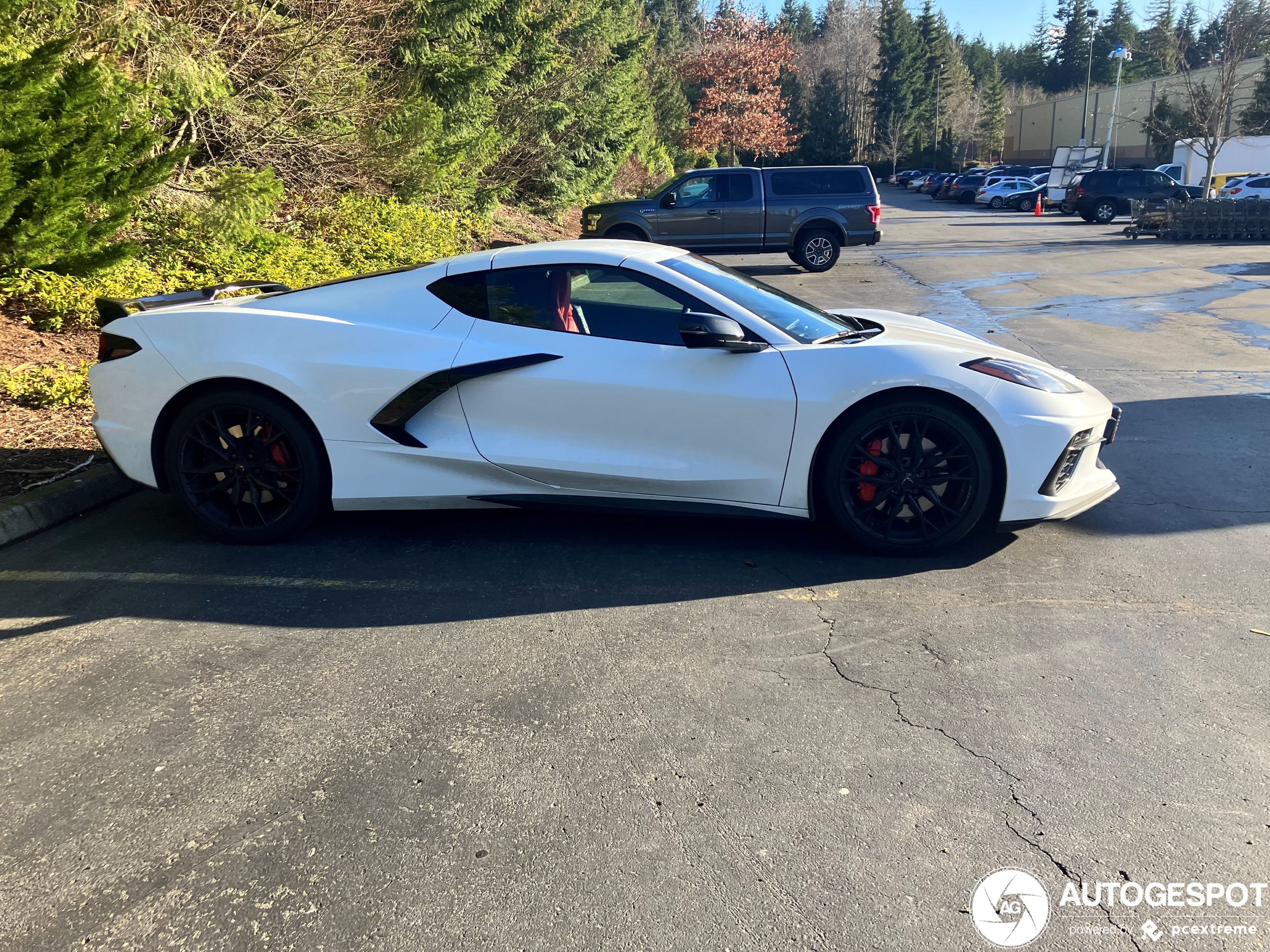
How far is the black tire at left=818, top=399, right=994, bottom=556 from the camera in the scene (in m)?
4.31

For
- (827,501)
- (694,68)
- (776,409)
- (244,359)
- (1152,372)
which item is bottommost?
(1152,372)

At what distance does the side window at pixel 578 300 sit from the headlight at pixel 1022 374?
124 cm

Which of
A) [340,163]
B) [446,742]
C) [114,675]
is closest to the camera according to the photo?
[446,742]

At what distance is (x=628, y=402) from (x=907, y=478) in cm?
Answer: 129

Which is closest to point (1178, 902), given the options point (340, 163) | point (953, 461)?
point (953, 461)

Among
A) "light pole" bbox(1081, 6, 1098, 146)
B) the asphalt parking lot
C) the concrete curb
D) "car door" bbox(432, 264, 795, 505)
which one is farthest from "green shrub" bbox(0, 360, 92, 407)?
"light pole" bbox(1081, 6, 1098, 146)

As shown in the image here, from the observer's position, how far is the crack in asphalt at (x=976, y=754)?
2.40 m

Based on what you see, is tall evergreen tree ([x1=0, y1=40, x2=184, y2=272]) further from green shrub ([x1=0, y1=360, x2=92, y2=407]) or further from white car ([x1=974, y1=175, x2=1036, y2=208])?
white car ([x1=974, y1=175, x2=1036, y2=208])

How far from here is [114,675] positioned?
139 inches

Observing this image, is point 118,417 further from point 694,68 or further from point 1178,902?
point 694,68

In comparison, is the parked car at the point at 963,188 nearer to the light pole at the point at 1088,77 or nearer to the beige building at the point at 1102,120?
the beige building at the point at 1102,120

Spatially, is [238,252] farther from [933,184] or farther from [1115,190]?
[933,184]

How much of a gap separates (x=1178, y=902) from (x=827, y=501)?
2.30 meters

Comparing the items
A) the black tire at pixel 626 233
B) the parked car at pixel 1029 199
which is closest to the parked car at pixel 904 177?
the parked car at pixel 1029 199
